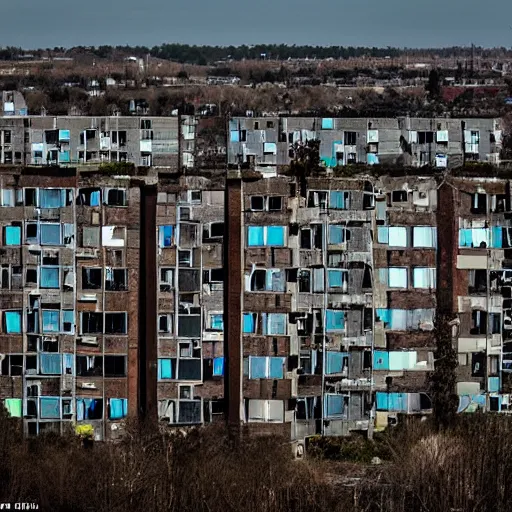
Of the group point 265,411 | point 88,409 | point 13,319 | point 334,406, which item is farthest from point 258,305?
point 13,319

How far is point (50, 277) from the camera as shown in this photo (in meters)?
20.5

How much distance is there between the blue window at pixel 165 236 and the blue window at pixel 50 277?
1.63 metres

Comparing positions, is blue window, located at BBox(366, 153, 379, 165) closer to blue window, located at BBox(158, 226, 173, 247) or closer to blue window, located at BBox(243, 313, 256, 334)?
blue window, located at BBox(243, 313, 256, 334)

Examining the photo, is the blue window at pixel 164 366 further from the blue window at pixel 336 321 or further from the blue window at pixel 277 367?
the blue window at pixel 336 321

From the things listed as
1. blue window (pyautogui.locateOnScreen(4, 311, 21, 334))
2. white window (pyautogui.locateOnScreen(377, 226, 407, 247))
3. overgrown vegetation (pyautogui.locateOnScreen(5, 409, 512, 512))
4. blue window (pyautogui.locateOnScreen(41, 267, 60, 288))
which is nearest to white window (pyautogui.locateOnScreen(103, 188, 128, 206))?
blue window (pyautogui.locateOnScreen(41, 267, 60, 288))

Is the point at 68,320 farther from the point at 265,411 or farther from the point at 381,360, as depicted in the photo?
the point at 381,360

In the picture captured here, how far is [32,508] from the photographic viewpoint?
16609mm

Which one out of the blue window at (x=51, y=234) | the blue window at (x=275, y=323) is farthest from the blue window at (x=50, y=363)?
the blue window at (x=275, y=323)

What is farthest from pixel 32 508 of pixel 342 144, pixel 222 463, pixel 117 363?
pixel 342 144

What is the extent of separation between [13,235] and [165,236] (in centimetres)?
230

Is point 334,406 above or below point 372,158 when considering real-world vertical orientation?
below

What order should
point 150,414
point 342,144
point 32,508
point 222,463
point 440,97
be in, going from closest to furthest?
1. point 32,508
2. point 222,463
3. point 150,414
4. point 342,144
5. point 440,97

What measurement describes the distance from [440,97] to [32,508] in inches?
2061

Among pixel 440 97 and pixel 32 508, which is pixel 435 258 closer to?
pixel 32 508
